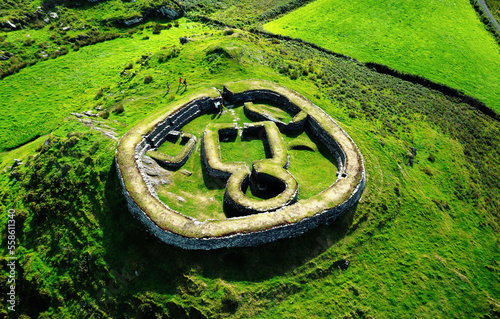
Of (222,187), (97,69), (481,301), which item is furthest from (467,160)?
(97,69)

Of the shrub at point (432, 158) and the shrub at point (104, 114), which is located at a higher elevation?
the shrub at point (104, 114)

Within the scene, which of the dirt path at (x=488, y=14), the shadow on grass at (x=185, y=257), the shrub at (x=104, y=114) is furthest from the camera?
the dirt path at (x=488, y=14)

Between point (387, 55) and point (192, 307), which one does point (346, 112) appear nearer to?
point (387, 55)

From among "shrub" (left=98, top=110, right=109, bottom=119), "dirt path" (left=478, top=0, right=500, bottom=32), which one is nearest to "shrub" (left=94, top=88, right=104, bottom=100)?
"shrub" (left=98, top=110, right=109, bottom=119)

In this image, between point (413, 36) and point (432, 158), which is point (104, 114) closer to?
point (432, 158)

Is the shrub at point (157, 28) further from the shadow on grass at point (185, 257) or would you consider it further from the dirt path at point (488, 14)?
the dirt path at point (488, 14)

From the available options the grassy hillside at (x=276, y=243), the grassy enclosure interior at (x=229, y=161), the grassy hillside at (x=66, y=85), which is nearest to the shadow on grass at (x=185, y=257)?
the grassy hillside at (x=276, y=243)
